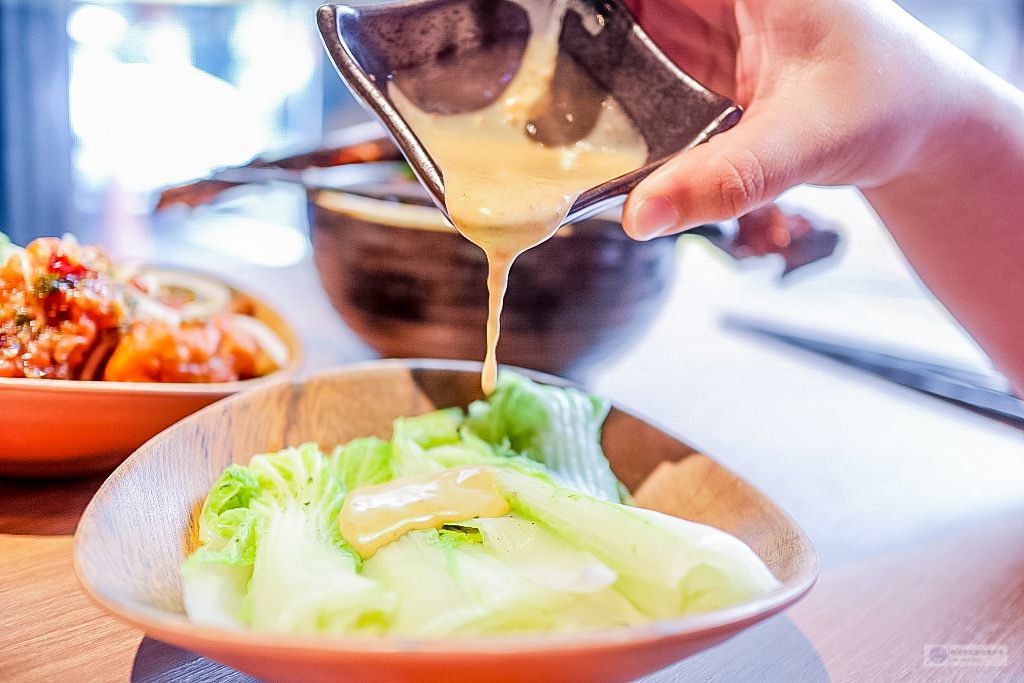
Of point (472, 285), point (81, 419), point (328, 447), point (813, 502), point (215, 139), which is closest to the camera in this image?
point (81, 419)

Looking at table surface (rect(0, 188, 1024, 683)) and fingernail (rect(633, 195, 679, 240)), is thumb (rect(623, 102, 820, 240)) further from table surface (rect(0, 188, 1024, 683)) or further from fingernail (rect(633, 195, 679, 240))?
table surface (rect(0, 188, 1024, 683))

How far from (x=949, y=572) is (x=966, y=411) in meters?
0.81

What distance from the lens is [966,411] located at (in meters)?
1.79

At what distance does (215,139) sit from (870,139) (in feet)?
21.2

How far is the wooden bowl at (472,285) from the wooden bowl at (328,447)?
0.21 m

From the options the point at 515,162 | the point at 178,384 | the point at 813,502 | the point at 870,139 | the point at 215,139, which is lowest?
the point at 215,139

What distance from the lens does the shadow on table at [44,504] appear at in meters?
1.00

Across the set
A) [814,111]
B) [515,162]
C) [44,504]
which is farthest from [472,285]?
[44,504]

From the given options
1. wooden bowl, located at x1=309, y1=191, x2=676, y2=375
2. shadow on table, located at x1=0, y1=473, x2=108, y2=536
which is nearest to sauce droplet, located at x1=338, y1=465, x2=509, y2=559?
shadow on table, located at x1=0, y1=473, x2=108, y2=536

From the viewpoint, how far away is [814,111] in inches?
40.6

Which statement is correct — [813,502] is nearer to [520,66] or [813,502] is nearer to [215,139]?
[520,66]

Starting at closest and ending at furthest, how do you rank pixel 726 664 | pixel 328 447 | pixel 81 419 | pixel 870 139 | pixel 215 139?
1. pixel 726 664
2. pixel 81 419
3. pixel 870 139
4. pixel 328 447
5. pixel 215 139

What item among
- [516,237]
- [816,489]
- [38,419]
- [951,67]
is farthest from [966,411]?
[38,419]

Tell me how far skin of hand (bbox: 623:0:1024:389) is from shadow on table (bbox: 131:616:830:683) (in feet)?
1.80
